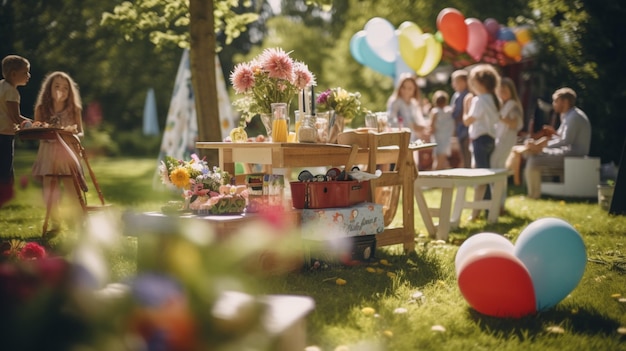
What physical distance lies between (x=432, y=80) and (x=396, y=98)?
9.03 m

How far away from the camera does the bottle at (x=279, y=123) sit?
16.3 ft

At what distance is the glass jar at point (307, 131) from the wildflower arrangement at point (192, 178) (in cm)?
67

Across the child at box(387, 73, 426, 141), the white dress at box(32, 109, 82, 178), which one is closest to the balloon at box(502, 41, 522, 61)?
the child at box(387, 73, 426, 141)

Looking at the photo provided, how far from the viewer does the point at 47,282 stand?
73.9 inches

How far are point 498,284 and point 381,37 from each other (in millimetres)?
8456

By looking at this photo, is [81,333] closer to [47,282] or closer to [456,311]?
[47,282]

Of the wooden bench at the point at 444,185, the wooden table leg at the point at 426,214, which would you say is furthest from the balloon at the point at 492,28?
the wooden table leg at the point at 426,214

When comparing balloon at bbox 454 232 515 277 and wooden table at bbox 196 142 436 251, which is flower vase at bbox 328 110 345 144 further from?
balloon at bbox 454 232 515 277

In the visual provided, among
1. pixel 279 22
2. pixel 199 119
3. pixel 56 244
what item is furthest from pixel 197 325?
pixel 279 22

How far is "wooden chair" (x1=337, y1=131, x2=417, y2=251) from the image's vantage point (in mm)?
5309

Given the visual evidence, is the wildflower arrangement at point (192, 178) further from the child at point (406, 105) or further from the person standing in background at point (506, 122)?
the child at point (406, 105)

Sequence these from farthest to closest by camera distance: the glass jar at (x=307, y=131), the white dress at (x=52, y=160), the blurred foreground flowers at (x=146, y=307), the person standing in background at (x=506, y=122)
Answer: the person standing in background at (x=506, y=122), the white dress at (x=52, y=160), the glass jar at (x=307, y=131), the blurred foreground flowers at (x=146, y=307)

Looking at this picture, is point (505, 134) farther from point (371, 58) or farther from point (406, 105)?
point (371, 58)

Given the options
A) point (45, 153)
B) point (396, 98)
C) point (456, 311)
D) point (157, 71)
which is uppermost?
point (157, 71)
